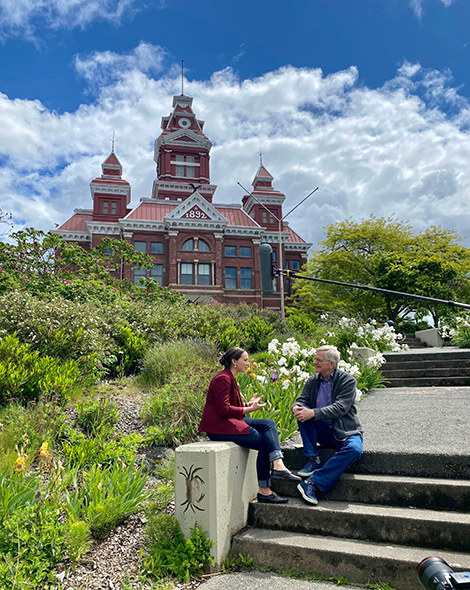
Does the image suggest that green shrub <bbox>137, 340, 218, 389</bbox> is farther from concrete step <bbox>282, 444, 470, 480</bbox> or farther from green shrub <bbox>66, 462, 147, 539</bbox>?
concrete step <bbox>282, 444, 470, 480</bbox>

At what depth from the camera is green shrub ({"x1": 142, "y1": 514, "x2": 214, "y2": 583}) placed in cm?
327

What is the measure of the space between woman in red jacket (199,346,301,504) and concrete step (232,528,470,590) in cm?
46

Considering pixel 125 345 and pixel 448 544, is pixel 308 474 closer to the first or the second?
pixel 448 544

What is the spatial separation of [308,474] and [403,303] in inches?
936

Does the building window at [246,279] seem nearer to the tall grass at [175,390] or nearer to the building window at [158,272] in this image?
the building window at [158,272]

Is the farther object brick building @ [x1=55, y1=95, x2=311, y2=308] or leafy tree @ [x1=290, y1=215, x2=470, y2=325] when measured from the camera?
brick building @ [x1=55, y1=95, x2=311, y2=308]

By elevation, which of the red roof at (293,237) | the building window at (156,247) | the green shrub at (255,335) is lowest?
the green shrub at (255,335)

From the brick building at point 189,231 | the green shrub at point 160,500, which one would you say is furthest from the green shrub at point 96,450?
the brick building at point 189,231

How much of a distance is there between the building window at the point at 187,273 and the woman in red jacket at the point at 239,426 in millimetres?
30961

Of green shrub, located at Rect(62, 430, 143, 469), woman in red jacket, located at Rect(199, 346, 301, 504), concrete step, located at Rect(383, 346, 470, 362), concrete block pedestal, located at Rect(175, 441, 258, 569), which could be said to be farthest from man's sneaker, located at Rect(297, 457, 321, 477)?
concrete step, located at Rect(383, 346, 470, 362)

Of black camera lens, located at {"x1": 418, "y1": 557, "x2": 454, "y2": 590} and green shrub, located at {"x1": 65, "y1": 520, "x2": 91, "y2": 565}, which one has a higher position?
black camera lens, located at {"x1": 418, "y1": 557, "x2": 454, "y2": 590}

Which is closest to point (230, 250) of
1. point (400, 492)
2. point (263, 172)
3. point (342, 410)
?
point (263, 172)

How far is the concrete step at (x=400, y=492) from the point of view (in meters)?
3.61

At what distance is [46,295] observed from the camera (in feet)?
34.1
